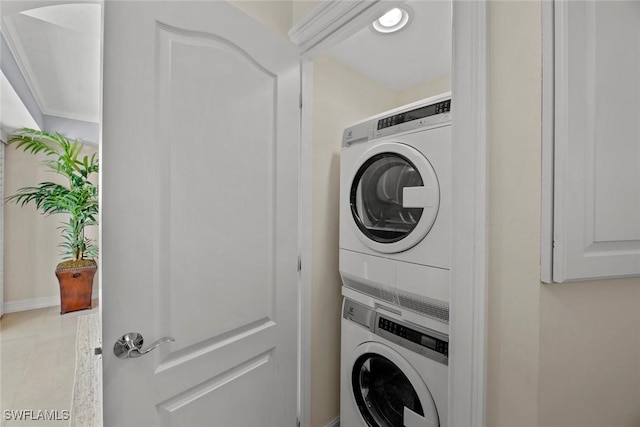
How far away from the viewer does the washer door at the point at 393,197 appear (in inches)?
45.9

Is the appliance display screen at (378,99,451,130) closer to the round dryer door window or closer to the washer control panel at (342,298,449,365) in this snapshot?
the washer control panel at (342,298,449,365)

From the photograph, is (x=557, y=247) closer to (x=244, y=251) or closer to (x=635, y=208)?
(x=635, y=208)

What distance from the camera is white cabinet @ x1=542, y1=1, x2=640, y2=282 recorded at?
2.05 feet

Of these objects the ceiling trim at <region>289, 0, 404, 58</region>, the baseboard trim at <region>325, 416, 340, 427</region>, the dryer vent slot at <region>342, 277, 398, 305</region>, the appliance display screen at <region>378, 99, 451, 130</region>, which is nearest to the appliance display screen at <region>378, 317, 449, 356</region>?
the dryer vent slot at <region>342, 277, 398, 305</region>

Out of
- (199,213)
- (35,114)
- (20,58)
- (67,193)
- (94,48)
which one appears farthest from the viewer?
(67,193)

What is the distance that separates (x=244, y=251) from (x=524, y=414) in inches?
36.2

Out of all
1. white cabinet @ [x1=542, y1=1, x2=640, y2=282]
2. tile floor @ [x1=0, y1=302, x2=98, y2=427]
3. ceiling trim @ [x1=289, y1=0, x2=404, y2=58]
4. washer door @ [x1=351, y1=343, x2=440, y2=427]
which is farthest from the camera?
tile floor @ [x1=0, y1=302, x2=98, y2=427]

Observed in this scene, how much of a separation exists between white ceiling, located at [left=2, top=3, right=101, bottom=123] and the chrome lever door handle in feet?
4.48

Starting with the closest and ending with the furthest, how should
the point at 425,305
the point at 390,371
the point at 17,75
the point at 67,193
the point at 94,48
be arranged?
1. the point at 425,305
2. the point at 390,371
3. the point at 94,48
4. the point at 17,75
5. the point at 67,193

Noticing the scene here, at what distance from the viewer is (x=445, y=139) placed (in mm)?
1112

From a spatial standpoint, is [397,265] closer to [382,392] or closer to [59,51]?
[382,392]

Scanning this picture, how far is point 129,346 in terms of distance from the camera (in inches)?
30.4

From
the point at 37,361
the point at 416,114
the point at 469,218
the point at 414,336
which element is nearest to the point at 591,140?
the point at 469,218

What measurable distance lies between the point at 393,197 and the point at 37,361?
9.96ft
